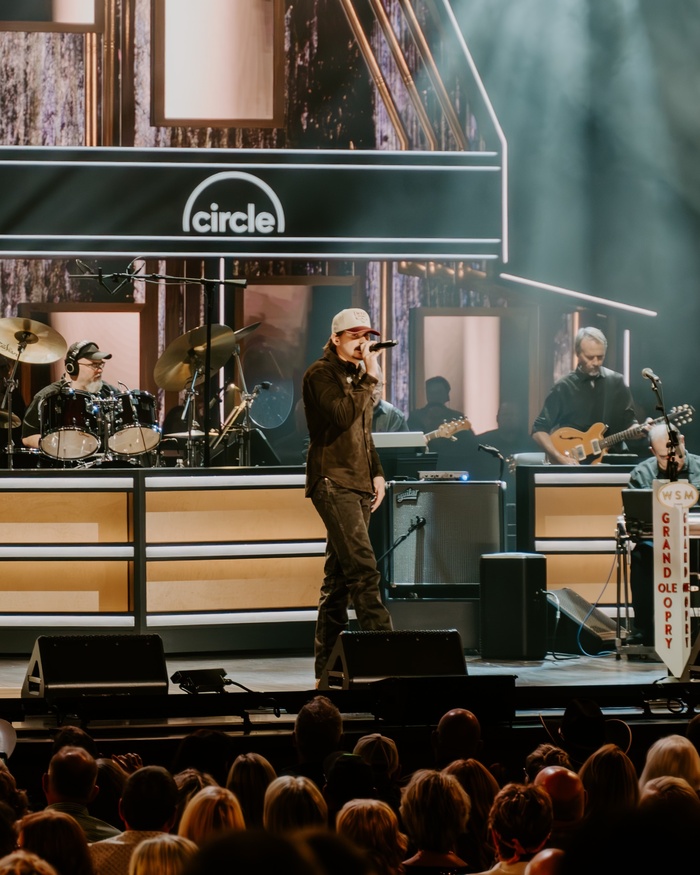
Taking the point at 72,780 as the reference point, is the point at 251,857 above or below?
above

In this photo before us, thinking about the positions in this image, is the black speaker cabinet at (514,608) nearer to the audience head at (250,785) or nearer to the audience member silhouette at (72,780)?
the audience head at (250,785)

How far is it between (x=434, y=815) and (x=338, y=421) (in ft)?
11.7

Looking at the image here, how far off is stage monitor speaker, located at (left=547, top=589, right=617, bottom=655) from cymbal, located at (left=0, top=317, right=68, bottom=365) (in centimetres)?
468

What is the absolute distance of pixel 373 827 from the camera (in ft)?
10.0

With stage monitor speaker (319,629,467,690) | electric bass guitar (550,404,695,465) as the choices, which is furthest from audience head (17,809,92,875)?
electric bass guitar (550,404,695,465)

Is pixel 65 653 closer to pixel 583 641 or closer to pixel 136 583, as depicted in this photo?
pixel 136 583

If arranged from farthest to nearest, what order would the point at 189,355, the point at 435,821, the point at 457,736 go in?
the point at 189,355 < the point at 457,736 < the point at 435,821

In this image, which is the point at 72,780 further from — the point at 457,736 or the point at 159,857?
the point at 457,736

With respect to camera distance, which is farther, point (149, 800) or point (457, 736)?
point (457, 736)

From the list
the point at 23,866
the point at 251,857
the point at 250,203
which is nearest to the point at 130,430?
the point at 250,203

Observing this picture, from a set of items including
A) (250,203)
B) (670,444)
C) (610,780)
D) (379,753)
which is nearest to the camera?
(610,780)

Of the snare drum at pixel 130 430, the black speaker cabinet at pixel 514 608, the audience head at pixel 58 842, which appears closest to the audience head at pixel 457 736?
the audience head at pixel 58 842

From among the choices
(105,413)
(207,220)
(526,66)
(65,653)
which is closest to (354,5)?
(526,66)

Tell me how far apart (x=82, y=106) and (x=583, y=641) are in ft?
26.9
